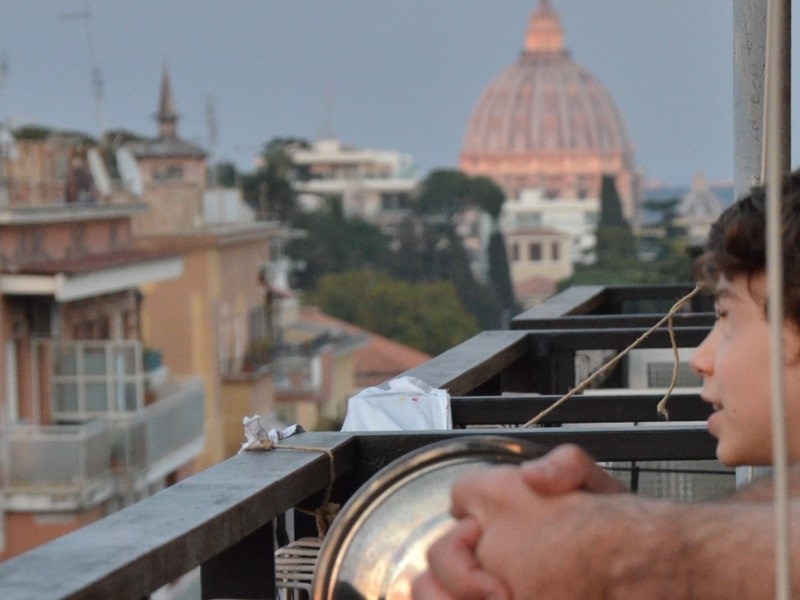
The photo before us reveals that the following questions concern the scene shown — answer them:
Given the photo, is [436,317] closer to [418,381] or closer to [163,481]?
[163,481]

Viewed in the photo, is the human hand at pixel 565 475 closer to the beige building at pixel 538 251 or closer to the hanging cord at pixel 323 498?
the hanging cord at pixel 323 498

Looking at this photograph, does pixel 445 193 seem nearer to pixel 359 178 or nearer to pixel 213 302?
pixel 359 178

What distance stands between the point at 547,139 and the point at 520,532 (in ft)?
511

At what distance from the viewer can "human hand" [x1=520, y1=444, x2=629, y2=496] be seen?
5.35 feet

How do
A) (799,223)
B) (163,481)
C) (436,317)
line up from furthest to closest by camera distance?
(436,317), (163,481), (799,223)

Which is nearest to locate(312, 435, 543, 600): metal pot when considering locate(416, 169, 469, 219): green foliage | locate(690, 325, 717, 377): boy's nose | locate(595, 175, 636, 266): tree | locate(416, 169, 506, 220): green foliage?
locate(690, 325, 717, 377): boy's nose

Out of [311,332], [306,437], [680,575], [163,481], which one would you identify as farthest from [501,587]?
[311,332]

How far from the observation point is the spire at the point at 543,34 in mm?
164375

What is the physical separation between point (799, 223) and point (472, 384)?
2.47 meters

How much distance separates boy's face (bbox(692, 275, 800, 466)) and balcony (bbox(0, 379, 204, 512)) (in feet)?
94.1

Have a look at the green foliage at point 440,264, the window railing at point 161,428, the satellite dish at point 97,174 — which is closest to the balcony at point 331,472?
the window railing at point 161,428

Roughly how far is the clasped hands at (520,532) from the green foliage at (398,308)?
78.0m

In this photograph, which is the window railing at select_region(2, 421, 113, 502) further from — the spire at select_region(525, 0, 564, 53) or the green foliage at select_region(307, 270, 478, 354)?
the spire at select_region(525, 0, 564, 53)

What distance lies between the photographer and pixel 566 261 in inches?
5261
